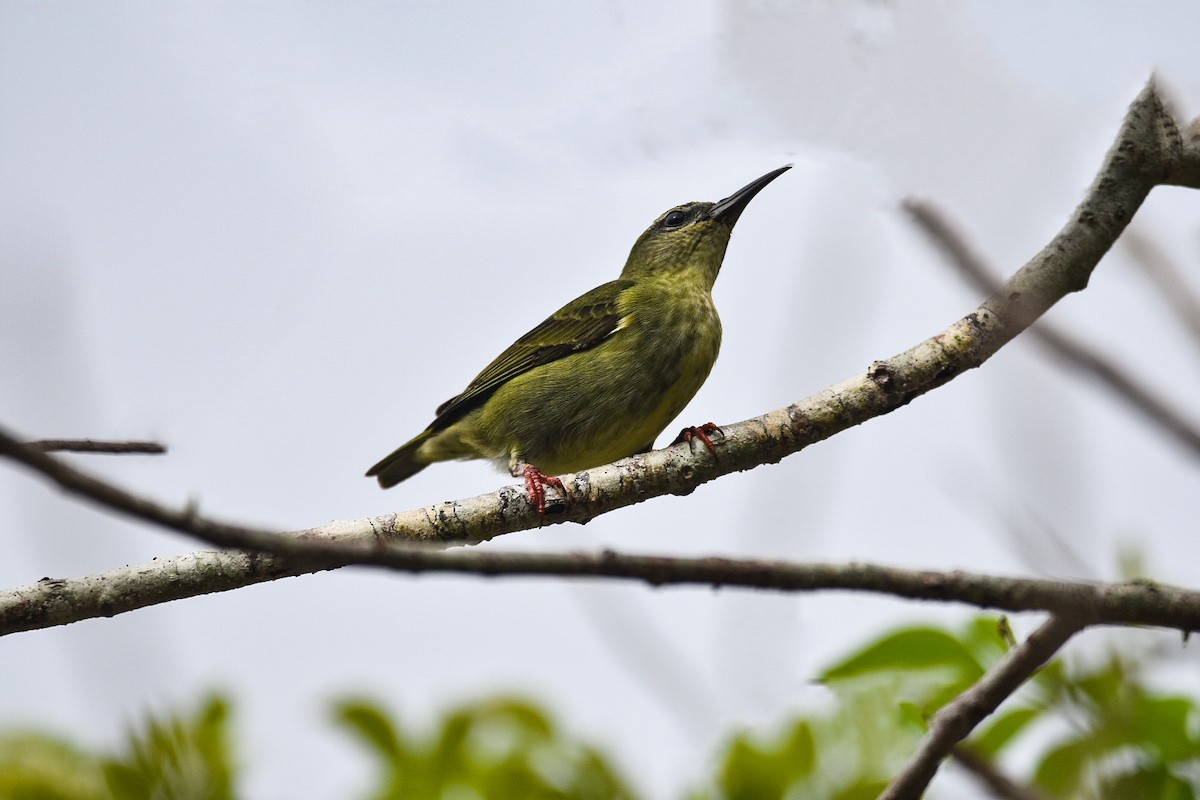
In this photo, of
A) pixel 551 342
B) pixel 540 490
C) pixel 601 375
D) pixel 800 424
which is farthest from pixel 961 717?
pixel 551 342

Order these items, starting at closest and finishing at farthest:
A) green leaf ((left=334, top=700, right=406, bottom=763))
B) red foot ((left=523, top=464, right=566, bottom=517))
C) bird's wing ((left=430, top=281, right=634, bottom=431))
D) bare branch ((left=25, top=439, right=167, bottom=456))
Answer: bare branch ((left=25, top=439, right=167, bottom=456))
green leaf ((left=334, top=700, right=406, bottom=763))
red foot ((left=523, top=464, right=566, bottom=517))
bird's wing ((left=430, top=281, right=634, bottom=431))

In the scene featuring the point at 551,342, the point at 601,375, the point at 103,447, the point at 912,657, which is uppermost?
the point at 551,342

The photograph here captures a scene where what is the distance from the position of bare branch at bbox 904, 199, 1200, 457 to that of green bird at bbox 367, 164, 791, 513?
2.73m

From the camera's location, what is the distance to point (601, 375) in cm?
512

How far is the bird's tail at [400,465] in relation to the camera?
18.8 ft

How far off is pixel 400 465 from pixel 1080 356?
449 cm

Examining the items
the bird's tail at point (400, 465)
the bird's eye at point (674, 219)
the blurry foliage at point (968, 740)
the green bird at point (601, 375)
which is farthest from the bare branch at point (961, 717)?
the bird's eye at point (674, 219)

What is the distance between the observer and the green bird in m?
5.04

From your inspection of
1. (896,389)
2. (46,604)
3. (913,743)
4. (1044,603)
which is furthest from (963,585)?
(46,604)

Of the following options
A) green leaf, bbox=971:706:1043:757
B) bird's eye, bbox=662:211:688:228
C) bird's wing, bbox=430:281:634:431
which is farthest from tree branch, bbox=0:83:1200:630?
bird's eye, bbox=662:211:688:228

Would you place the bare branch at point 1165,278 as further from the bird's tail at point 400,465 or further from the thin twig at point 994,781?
the bird's tail at point 400,465

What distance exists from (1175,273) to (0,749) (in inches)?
120

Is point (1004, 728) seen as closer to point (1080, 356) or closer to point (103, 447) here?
point (1080, 356)

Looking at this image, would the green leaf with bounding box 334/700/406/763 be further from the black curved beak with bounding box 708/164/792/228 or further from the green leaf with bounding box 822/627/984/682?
the black curved beak with bounding box 708/164/792/228
